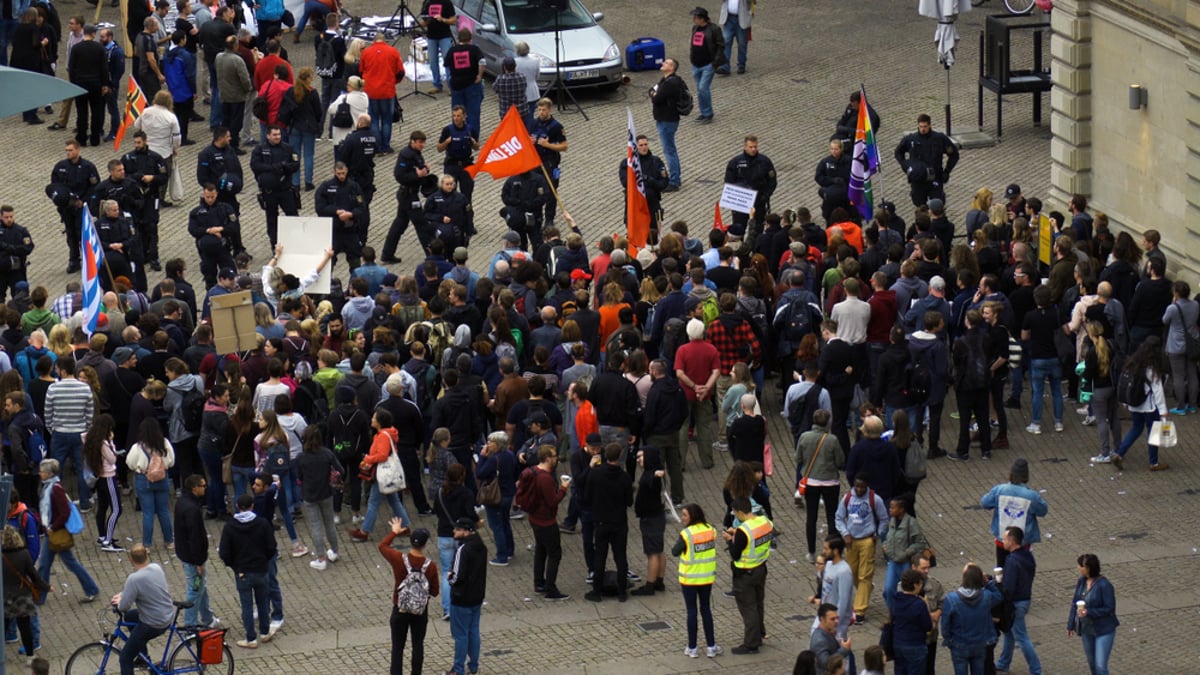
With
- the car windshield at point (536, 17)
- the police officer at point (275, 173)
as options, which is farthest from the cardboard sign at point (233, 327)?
the car windshield at point (536, 17)

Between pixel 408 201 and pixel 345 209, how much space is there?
1.04 meters

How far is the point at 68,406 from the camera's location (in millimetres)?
17781

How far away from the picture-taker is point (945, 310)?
19.9 metres

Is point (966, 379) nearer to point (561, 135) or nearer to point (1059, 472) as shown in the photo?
point (1059, 472)

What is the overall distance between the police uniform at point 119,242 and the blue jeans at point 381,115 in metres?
6.15

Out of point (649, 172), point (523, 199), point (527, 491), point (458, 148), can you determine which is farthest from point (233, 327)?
point (649, 172)

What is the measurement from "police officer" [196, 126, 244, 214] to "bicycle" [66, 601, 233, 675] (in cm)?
962

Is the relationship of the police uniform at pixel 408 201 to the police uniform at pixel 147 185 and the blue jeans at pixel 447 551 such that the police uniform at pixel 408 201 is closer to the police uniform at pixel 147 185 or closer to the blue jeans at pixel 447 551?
the police uniform at pixel 147 185

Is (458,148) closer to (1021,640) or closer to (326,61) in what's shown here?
(326,61)

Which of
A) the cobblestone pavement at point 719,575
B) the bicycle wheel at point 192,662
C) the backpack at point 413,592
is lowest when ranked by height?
the cobblestone pavement at point 719,575

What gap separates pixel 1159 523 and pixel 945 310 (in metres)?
3.09

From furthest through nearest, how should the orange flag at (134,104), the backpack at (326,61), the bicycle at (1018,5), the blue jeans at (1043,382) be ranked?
the bicycle at (1018,5)
the backpack at (326,61)
the orange flag at (134,104)
the blue jeans at (1043,382)

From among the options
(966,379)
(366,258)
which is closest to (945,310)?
(966,379)

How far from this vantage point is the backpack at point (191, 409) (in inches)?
706
